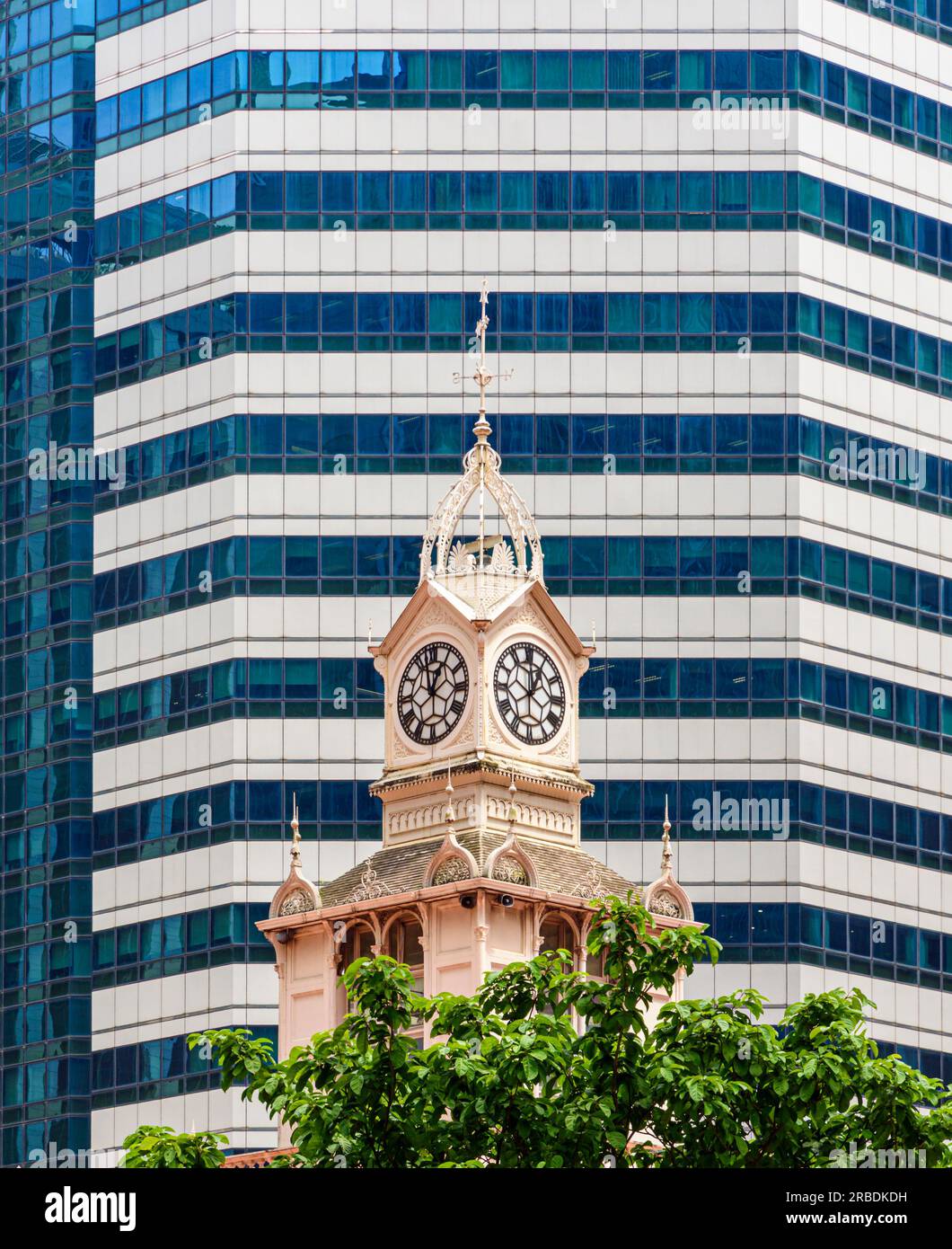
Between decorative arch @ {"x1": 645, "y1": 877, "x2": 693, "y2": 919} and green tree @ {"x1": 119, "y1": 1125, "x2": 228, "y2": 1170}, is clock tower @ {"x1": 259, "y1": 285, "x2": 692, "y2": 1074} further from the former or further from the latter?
green tree @ {"x1": 119, "y1": 1125, "x2": 228, "y2": 1170}

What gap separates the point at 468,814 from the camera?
3354 inches

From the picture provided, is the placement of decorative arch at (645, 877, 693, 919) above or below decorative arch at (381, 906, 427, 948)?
above

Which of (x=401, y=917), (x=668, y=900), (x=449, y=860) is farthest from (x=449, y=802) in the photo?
(x=668, y=900)

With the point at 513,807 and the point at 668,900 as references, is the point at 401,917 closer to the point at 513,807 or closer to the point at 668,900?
the point at 513,807

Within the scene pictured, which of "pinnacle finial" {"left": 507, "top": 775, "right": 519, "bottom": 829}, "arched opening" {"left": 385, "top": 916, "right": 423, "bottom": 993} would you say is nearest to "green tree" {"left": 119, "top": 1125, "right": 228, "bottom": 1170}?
"arched opening" {"left": 385, "top": 916, "right": 423, "bottom": 993}

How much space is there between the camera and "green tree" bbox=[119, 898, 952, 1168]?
202ft

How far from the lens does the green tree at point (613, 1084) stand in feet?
Result: 202

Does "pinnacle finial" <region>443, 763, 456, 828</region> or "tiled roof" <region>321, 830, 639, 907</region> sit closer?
"tiled roof" <region>321, 830, 639, 907</region>

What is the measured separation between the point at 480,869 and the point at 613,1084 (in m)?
19.7

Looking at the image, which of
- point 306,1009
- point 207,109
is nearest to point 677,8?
point 207,109

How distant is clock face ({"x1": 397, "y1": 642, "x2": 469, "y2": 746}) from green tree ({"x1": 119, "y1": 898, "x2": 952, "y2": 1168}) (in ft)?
71.8

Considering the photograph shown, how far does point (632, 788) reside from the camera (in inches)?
5335

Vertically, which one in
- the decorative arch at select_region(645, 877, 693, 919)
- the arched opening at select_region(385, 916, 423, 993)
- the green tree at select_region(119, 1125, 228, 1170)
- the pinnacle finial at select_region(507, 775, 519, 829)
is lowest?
the green tree at select_region(119, 1125, 228, 1170)

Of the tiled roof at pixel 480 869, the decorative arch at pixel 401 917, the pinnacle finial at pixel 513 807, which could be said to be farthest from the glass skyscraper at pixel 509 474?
the decorative arch at pixel 401 917
